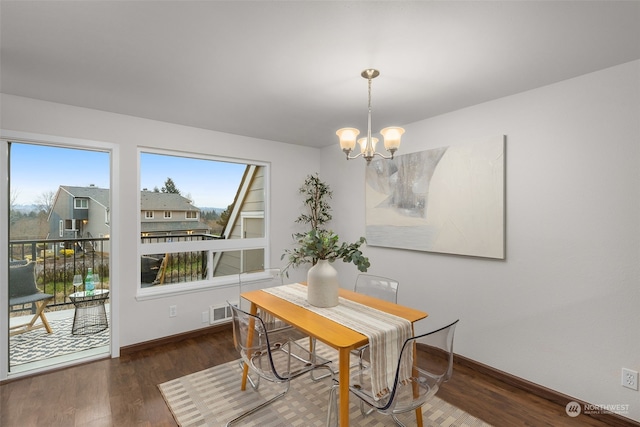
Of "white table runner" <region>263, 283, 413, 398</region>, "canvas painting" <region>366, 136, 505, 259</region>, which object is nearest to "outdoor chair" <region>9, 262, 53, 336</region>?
"white table runner" <region>263, 283, 413, 398</region>

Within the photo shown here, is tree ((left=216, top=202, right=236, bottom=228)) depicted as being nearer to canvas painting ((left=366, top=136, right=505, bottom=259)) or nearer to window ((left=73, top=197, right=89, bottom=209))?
window ((left=73, top=197, right=89, bottom=209))

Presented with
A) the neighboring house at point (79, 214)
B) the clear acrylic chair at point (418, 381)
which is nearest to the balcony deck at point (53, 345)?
the neighboring house at point (79, 214)

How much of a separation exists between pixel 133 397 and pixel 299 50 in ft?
9.23

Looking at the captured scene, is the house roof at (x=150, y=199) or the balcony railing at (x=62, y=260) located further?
the house roof at (x=150, y=199)

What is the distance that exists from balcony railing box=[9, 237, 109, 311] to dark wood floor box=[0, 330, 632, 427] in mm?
781

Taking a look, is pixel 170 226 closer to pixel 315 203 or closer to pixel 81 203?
pixel 81 203

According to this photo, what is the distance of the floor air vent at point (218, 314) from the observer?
354 cm

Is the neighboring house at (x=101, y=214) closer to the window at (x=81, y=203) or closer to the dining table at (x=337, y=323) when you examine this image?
the window at (x=81, y=203)

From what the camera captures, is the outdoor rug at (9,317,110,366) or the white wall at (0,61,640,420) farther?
the outdoor rug at (9,317,110,366)

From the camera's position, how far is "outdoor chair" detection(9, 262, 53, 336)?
2.56 m

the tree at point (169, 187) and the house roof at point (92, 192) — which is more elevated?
the tree at point (169, 187)

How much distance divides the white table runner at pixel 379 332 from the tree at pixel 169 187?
223cm

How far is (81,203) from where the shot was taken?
2898mm
